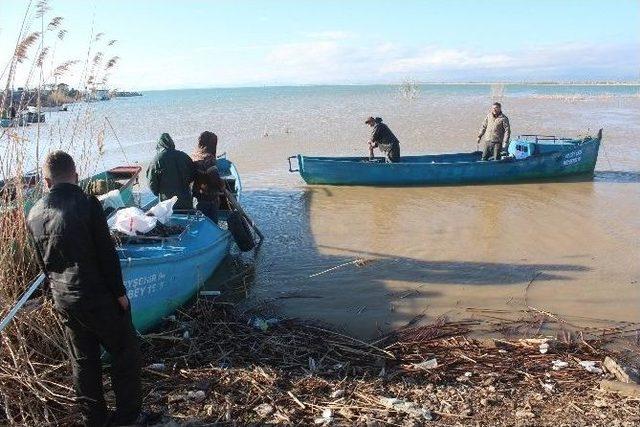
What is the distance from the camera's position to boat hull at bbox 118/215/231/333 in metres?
5.02

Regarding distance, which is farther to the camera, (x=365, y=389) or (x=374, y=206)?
(x=374, y=206)

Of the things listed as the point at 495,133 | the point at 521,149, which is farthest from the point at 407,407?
the point at 521,149

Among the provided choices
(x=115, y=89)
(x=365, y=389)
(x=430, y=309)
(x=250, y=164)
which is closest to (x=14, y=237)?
(x=115, y=89)

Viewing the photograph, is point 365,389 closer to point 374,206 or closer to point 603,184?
point 374,206

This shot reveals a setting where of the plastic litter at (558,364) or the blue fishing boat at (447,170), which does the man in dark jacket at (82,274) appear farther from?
the blue fishing boat at (447,170)

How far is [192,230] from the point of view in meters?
6.61

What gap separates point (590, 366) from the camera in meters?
4.68

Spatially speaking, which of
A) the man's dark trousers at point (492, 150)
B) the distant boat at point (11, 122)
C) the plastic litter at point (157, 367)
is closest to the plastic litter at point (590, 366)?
the plastic litter at point (157, 367)

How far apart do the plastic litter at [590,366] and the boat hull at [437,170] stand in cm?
867

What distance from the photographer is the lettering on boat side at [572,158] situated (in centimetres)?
1370

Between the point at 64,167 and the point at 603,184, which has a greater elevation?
the point at 64,167

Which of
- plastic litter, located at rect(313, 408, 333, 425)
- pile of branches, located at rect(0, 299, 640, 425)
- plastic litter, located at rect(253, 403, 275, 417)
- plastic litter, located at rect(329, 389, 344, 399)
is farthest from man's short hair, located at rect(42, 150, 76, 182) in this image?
plastic litter, located at rect(329, 389, 344, 399)

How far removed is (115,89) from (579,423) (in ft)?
17.4

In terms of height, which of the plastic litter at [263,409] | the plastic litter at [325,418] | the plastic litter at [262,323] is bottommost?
the plastic litter at [325,418]
